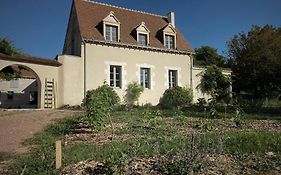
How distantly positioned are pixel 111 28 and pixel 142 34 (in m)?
2.53

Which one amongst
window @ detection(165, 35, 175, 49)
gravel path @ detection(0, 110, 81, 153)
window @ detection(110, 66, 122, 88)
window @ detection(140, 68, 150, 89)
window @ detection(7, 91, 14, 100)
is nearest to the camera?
gravel path @ detection(0, 110, 81, 153)

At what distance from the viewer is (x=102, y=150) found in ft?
21.0

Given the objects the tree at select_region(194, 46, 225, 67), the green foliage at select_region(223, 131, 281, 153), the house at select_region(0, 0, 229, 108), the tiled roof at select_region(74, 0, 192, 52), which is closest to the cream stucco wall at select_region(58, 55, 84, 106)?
the house at select_region(0, 0, 229, 108)

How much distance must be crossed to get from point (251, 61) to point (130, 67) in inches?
605

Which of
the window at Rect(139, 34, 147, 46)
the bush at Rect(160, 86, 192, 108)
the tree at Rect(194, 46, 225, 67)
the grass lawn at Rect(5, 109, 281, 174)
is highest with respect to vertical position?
the tree at Rect(194, 46, 225, 67)

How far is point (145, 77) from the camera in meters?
23.3

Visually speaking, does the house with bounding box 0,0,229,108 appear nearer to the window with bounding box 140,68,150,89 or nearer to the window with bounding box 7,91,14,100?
the window with bounding box 140,68,150,89

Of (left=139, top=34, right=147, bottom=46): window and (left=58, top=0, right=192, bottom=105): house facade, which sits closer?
(left=58, top=0, right=192, bottom=105): house facade

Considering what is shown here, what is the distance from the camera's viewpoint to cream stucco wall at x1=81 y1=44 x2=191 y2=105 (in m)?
20.8

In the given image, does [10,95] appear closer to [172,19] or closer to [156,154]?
[172,19]

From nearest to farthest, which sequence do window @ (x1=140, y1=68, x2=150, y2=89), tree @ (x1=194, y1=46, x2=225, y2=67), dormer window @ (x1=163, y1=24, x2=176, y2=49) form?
window @ (x1=140, y1=68, x2=150, y2=89) < dormer window @ (x1=163, y1=24, x2=176, y2=49) < tree @ (x1=194, y1=46, x2=225, y2=67)

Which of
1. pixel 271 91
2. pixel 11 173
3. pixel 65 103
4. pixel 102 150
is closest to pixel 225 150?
pixel 102 150

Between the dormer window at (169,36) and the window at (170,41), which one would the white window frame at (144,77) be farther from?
the window at (170,41)

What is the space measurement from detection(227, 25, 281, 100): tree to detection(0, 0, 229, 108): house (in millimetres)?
9220
